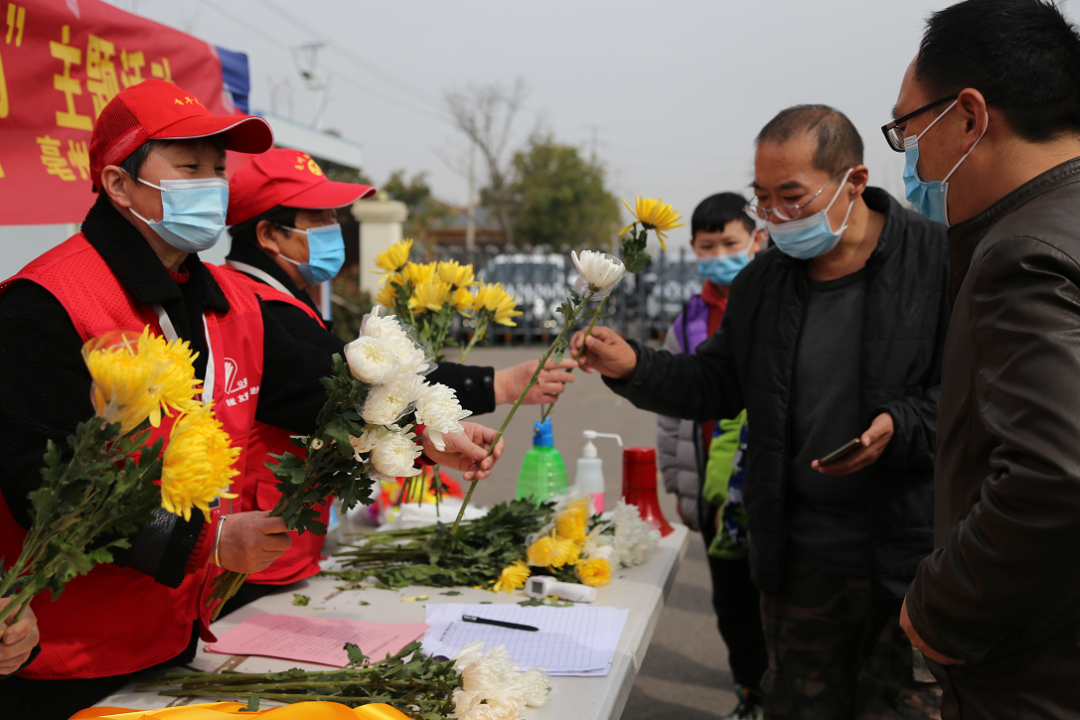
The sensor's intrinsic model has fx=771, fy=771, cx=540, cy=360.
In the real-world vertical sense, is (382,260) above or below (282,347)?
above

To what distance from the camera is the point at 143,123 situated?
5.45 ft

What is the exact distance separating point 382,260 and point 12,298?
1.26 meters

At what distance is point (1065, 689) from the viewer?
124 centimetres

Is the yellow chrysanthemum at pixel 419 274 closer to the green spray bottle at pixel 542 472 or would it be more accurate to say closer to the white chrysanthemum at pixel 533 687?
the green spray bottle at pixel 542 472

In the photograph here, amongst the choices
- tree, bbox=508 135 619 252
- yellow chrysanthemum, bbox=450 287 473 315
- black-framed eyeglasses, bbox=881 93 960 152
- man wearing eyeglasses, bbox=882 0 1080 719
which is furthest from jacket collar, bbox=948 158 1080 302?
tree, bbox=508 135 619 252

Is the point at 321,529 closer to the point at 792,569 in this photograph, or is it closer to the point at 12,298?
the point at 12,298

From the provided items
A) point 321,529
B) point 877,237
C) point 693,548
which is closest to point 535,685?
point 321,529

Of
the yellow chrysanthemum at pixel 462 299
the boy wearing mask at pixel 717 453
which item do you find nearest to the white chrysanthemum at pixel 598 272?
the yellow chrysanthemum at pixel 462 299

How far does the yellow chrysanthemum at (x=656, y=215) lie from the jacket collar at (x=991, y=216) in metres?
0.75

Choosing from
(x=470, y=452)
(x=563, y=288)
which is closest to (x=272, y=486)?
(x=470, y=452)

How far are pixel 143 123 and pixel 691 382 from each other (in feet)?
5.80

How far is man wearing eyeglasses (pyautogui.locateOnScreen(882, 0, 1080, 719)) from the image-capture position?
3.75ft

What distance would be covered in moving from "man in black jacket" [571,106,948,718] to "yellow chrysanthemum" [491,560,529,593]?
68 centimetres

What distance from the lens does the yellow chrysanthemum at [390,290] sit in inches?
99.5
